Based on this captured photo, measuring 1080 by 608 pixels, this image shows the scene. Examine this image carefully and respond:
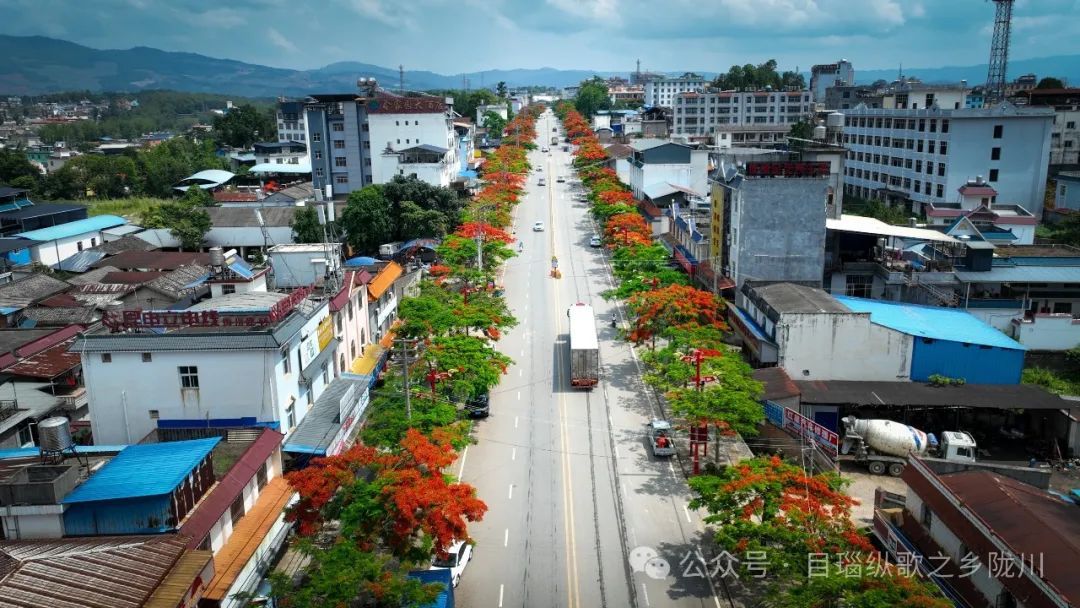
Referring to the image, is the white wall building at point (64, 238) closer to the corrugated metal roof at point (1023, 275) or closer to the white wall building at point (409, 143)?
the white wall building at point (409, 143)

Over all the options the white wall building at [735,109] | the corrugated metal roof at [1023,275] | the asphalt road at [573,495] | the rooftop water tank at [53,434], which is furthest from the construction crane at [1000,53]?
the rooftop water tank at [53,434]

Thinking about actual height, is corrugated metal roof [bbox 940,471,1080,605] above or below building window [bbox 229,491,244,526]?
above

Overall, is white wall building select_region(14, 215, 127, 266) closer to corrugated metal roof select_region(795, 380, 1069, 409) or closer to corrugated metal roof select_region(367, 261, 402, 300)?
corrugated metal roof select_region(367, 261, 402, 300)

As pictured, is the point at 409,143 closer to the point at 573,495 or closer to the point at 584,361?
the point at 584,361

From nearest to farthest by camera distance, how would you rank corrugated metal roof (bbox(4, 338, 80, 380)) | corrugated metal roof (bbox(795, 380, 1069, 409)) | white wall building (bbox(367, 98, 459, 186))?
corrugated metal roof (bbox(795, 380, 1069, 409)) < corrugated metal roof (bbox(4, 338, 80, 380)) < white wall building (bbox(367, 98, 459, 186))

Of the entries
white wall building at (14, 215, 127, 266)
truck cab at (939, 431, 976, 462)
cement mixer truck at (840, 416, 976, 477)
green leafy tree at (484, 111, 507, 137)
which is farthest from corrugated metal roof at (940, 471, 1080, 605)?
green leafy tree at (484, 111, 507, 137)
